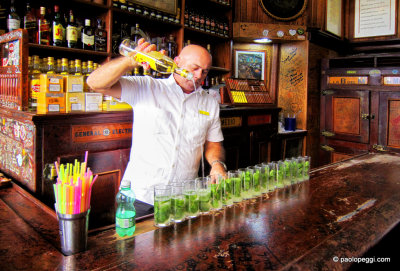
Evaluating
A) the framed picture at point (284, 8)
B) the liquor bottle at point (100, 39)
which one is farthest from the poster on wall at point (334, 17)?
the liquor bottle at point (100, 39)

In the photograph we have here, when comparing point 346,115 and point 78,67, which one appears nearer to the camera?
point 78,67

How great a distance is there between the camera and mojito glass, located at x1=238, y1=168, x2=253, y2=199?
5.39 ft

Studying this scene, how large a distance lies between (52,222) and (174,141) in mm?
890

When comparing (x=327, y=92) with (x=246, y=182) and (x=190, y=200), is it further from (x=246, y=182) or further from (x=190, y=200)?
(x=190, y=200)

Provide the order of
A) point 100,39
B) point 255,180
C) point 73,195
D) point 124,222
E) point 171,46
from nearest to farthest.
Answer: point 73,195, point 124,222, point 255,180, point 100,39, point 171,46

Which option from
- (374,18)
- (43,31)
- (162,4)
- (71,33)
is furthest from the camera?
(374,18)

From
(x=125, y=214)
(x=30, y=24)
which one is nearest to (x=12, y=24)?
(x=30, y=24)

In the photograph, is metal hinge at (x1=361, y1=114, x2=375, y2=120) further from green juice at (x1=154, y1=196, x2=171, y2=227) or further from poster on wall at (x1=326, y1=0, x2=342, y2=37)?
green juice at (x1=154, y1=196, x2=171, y2=227)

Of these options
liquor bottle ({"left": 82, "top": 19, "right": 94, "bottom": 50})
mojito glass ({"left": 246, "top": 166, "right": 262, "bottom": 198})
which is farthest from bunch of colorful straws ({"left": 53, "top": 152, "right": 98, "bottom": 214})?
liquor bottle ({"left": 82, "top": 19, "right": 94, "bottom": 50})

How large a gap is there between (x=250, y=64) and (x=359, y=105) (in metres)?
1.66

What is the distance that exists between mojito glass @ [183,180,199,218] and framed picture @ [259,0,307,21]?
4.09 meters

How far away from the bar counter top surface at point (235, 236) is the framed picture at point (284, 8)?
12.1ft

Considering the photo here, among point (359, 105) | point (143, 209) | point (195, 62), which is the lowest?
point (143, 209)

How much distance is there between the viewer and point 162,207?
131 cm
